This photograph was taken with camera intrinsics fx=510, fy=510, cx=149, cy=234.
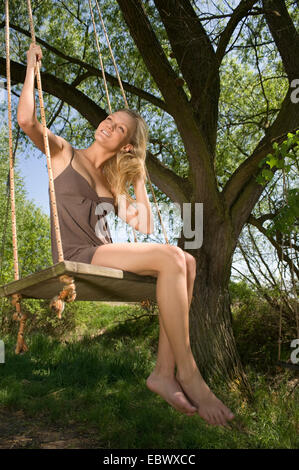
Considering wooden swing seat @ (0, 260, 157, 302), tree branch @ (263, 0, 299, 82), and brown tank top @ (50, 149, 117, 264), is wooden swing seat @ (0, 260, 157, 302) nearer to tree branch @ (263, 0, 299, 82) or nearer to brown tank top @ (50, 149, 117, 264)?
brown tank top @ (50, 149, 117, 264)

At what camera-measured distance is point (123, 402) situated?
4617mm

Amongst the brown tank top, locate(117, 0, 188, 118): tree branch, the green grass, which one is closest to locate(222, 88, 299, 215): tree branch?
locate(117, 0, 188, 118): tree branch

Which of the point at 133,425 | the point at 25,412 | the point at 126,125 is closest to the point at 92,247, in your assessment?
the point at 126,125

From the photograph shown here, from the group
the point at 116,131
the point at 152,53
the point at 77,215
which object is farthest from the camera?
the point at 152,53

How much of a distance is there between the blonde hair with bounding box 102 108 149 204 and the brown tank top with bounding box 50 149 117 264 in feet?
0.48

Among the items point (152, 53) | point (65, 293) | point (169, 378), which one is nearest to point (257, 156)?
point (152, 53)

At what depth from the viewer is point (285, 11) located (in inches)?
227

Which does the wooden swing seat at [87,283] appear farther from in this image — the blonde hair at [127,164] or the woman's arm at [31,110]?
the woman's arm at [31,110]

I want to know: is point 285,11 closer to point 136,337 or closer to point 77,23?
point 77,23

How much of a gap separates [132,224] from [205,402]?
1.03m

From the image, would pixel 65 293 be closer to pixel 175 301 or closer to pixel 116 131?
pixel 175 301

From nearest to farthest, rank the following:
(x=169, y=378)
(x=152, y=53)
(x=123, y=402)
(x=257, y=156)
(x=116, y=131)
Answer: (x=169, y=378)
(x=116, y=131)
(x=123, y=402)
(x=152, y=53)
(x=257, y=156)

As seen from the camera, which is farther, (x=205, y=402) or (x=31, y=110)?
(x=31, y=110)
